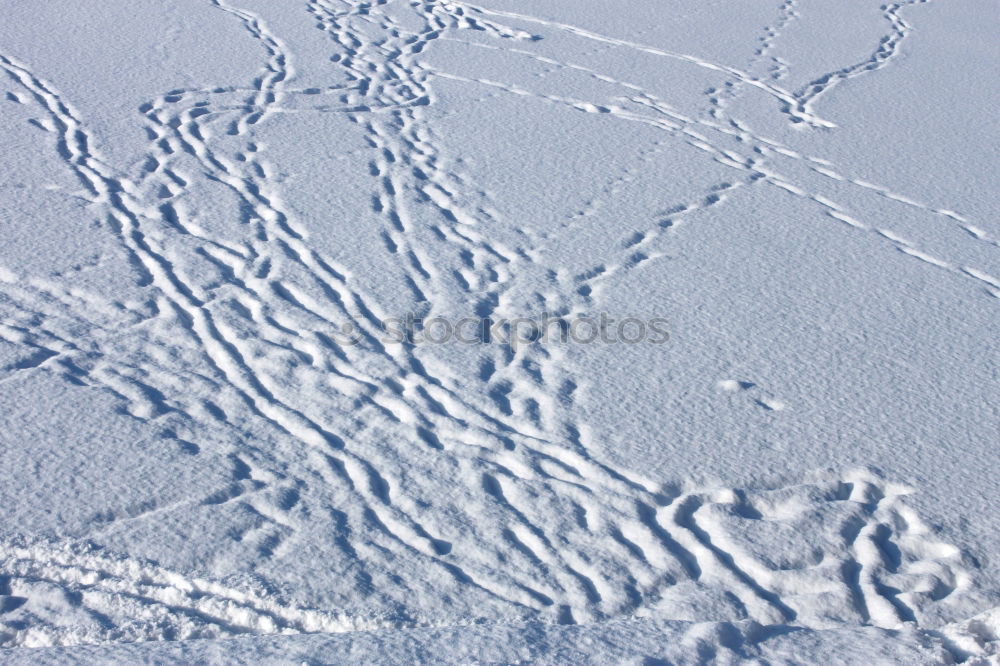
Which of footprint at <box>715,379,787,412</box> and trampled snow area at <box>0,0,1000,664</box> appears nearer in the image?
trampled snow area at <box>0,0,1000,664</box>

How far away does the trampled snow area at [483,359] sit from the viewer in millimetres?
2352

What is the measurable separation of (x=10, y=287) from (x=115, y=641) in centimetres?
175

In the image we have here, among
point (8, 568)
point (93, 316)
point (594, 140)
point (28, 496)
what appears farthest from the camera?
point (594, 140)

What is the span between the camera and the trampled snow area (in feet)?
7.72

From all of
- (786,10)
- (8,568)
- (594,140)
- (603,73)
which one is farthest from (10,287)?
(786,10)

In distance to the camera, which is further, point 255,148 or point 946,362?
point 255,148

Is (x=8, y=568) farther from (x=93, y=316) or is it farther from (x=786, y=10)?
(x=786, y=10)

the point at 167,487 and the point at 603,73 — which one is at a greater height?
the point at 603,73

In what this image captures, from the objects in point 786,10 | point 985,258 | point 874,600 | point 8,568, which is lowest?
point 8,568

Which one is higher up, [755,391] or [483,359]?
[755,391]

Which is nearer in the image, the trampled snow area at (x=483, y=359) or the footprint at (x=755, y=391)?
the trampled snow area at (x=483, y=359)

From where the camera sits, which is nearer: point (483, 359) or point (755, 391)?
point (755, 391)

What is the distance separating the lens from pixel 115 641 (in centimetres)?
213

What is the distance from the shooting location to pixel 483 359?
3.35m
